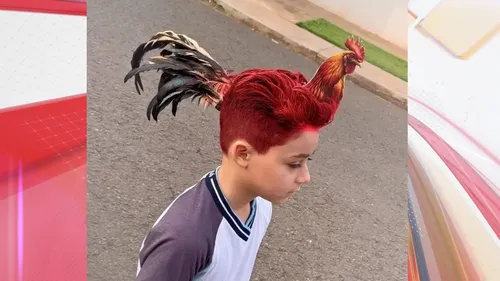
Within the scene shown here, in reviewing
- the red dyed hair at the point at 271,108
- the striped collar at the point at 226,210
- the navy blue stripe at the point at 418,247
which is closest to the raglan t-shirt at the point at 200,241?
the striped collar at the point at 226,210

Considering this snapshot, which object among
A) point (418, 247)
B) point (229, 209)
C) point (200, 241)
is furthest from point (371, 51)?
point (200, 241)

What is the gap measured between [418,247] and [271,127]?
0.55m

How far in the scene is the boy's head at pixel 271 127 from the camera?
1101 millimetres

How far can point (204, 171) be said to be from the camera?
2.23 m

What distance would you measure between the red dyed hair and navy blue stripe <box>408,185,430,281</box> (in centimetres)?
40

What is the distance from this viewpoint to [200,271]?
1.15 metres

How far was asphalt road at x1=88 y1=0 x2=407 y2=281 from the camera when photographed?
84.5 inches

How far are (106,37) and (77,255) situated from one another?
4.23ft

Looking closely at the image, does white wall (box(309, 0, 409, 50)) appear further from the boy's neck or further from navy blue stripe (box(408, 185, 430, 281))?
the boy's neck

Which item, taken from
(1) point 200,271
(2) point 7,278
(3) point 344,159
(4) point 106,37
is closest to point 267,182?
(1) point 200,271

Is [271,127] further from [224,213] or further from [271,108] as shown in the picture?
[224,213]

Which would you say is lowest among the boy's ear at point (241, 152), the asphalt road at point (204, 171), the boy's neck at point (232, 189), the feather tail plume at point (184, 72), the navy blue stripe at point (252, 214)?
the asphalt road at point (204, 171)

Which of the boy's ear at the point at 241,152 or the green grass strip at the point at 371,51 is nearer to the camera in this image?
the boy's ear at the point at 241,152

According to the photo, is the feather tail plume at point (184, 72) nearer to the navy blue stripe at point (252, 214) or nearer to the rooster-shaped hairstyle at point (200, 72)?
the rooster-shaped hairstyle at point (200, 72)
